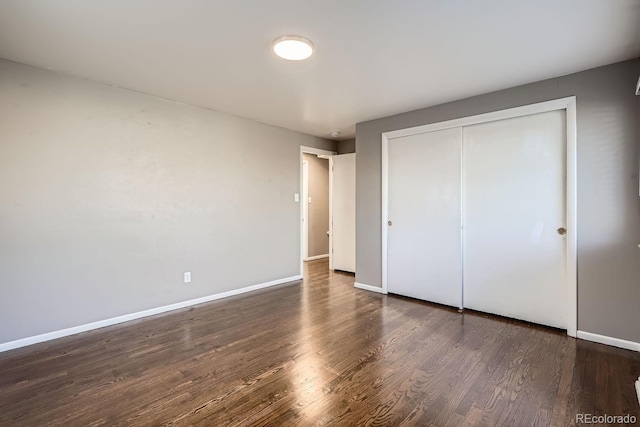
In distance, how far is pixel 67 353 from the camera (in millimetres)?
2465

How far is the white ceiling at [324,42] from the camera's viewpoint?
185 centimetres

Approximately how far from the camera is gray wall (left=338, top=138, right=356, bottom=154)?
5598 mm

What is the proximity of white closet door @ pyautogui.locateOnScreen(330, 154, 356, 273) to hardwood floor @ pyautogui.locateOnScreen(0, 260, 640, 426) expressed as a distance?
219cm

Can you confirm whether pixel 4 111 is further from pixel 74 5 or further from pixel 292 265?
pixel 292 265

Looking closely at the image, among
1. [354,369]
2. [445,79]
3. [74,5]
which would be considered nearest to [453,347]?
[354,369]

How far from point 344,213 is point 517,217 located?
2.85 m

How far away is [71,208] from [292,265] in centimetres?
288

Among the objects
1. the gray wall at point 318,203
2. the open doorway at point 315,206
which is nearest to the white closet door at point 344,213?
the open doorway at point 315,206

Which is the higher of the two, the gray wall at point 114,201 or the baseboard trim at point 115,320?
the gray wall at point 114,201

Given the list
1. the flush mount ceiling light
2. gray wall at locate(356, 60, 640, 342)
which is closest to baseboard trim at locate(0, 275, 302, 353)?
the flush mount ceiling light

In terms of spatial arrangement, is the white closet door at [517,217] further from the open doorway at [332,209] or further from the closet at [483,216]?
the open doorway at [332,209]

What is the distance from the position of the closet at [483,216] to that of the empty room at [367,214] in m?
0.02

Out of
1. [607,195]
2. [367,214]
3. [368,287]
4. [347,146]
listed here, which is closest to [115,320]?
[368,287]

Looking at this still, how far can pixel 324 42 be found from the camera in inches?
86.9
